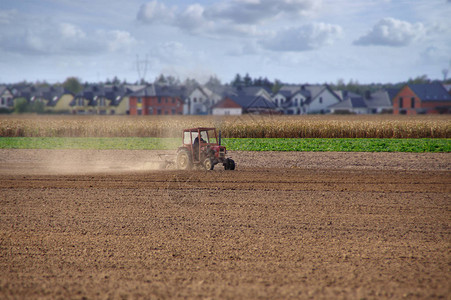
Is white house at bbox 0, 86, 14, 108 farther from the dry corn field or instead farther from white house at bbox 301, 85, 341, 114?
the dry corn field

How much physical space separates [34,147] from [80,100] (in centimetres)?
8950

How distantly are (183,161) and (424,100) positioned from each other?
278 ft

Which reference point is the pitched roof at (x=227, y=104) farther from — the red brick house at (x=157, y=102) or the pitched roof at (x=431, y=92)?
the pitched roof at (x=431, y=92)

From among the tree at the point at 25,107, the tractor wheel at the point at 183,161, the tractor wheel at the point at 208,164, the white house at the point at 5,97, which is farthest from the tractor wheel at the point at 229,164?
the white house at the point at 5,97

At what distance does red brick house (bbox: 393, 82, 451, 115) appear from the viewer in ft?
293

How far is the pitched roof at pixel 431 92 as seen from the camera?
90.2 m

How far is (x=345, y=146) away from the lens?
2859 cm

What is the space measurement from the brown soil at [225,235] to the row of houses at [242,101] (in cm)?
6717

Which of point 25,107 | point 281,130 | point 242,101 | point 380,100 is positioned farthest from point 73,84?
point 281,130

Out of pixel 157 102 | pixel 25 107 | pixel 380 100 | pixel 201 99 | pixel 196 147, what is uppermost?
pixel 201 99

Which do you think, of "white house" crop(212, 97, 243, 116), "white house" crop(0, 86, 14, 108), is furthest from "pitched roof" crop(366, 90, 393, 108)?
"white house" crop(0, 86, 14, 108)

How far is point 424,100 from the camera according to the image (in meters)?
90.4

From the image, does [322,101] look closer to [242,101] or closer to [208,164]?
[242,101]

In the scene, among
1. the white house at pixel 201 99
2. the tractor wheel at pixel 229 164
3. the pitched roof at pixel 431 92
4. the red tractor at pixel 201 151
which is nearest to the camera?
the red tractor at pixel 201 151
